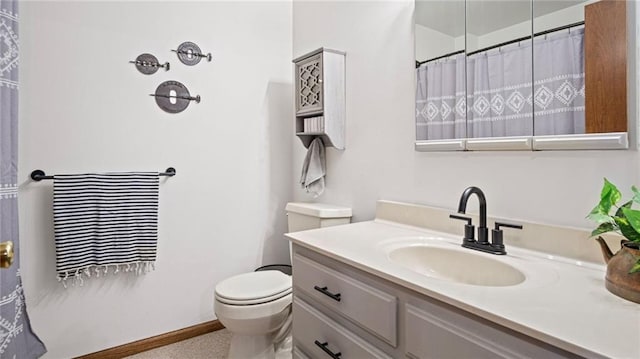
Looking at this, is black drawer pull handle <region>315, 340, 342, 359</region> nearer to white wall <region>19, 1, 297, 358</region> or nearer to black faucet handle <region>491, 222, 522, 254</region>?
black faucet handle <region>491, 222, 522, 254</region>

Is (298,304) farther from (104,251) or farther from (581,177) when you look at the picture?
(104,251)

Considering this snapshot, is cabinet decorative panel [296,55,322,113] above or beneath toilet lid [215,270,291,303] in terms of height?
above

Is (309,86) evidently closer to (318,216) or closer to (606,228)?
(318,216)

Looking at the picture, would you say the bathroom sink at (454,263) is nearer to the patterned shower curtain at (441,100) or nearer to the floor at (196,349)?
the patterned shower curtain at (441,100)

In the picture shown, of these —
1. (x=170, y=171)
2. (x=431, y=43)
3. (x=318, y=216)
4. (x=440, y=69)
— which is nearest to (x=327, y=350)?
(x=318, y=216)

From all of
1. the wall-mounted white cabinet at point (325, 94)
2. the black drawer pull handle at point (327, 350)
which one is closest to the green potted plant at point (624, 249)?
the black drawer pull handle at point (327, 350)

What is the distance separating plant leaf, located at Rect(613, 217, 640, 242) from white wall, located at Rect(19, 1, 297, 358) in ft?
6.44

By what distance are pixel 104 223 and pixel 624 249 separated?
2112mm

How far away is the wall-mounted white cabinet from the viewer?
1.96 meters

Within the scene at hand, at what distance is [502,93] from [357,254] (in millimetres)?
795

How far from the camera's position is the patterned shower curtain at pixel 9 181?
1.48 m

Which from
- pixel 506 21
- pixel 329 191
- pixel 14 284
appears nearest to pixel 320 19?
pixel 329 191

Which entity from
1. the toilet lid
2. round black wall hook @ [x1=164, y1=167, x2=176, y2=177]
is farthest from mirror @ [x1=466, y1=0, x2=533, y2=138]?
round black wall hook @ [x1=164, y1=167, x2=176, y2=177]

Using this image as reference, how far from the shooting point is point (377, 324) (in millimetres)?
980
